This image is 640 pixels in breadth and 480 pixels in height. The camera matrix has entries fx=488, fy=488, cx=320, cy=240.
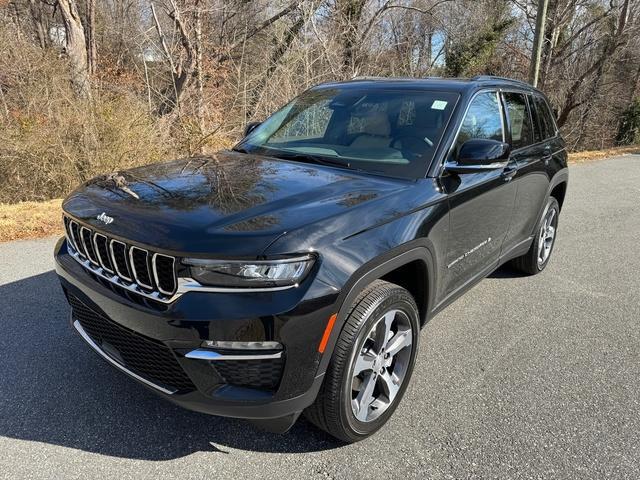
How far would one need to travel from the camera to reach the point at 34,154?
8.00m

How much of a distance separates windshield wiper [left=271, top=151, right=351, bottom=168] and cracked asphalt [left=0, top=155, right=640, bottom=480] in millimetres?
1459

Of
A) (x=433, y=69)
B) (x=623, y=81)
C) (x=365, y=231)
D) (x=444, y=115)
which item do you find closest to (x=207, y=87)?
(x=444, y=115)

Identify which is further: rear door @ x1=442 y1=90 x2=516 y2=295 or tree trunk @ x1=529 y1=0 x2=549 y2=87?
tree trunk @ x1=529 y1=0 x2=549 y2=87

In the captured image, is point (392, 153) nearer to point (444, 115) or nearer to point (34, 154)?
point (444, 115)

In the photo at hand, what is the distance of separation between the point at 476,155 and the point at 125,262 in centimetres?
204

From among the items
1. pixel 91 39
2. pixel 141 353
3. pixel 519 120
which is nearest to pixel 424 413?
pixel 141 353

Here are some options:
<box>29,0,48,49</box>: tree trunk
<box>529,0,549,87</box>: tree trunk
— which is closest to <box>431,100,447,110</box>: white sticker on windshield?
<box>529,0,549,87</box>: tree trunk

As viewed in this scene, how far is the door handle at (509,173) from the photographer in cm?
363

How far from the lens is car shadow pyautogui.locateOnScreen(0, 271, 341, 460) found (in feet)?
8.28

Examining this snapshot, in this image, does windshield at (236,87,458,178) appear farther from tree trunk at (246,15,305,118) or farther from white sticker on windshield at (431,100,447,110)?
tree trunk at (246,15,305,118)

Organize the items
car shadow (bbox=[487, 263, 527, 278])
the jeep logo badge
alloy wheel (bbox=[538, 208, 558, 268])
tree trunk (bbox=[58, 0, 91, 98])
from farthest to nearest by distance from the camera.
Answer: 1. tree trunk (bbox=[58, 0, 91, 98])
2. car shadow (bbox=[487, 263, 527, 278])
3. alloy wheel (bbox=[538, 208, 558, 268])
4. the jeep logo badge

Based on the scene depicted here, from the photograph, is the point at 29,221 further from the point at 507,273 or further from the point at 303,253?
the point at 507,273

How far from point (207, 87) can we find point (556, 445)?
11.2 metres

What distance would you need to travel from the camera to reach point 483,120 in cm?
351
